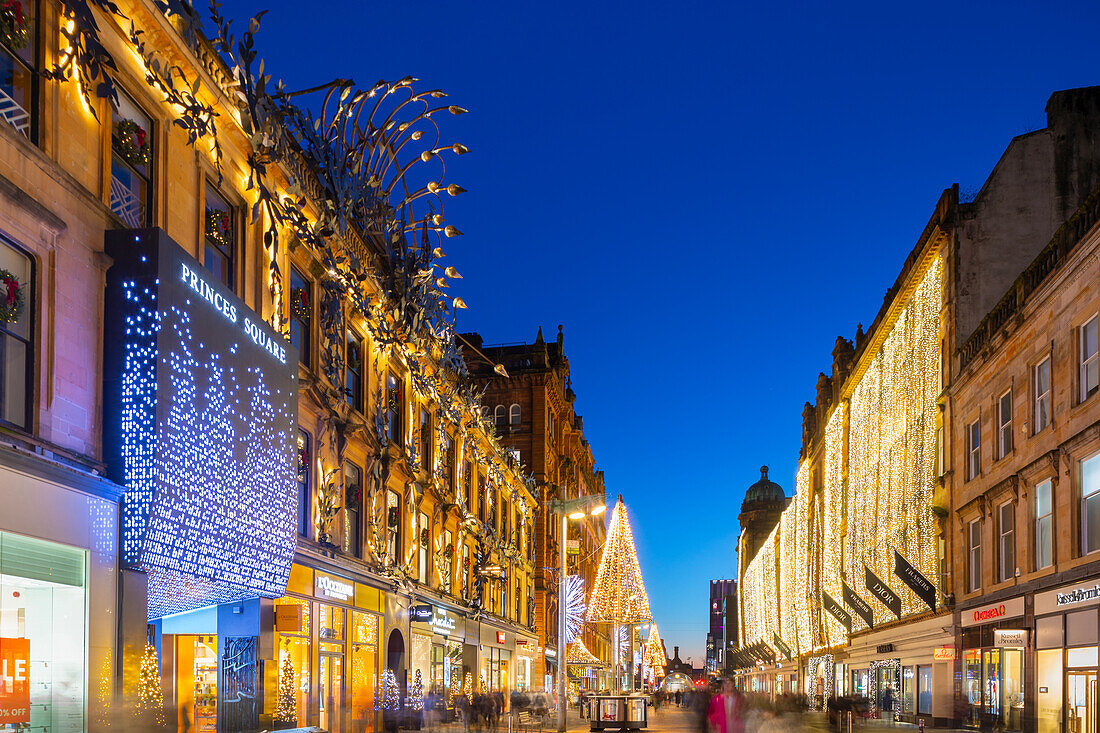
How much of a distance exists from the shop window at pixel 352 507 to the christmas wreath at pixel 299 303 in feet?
15.1

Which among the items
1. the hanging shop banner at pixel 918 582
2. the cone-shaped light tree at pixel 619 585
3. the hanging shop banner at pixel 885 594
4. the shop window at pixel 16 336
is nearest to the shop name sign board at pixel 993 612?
the hanging shop banner at pixel 918 582

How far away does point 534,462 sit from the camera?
7138 cm

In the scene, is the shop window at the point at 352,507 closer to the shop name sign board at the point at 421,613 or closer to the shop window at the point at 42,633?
the shop name sign board at the point at 421,613

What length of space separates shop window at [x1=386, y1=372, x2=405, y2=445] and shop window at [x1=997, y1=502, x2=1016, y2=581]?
1700 centimetres

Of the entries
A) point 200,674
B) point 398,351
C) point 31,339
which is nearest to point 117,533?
point 31,339

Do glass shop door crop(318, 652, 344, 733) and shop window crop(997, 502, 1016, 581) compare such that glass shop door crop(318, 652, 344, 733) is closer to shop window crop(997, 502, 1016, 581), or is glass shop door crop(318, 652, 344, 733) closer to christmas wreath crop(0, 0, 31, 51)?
christmas wreath crop(0, 0, 31, 51)

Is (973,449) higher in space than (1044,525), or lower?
higher

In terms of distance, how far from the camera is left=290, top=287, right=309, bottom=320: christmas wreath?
24156mm

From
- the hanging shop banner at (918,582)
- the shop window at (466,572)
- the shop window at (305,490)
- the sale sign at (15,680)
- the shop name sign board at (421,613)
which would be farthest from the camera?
the shop window at (466,572)

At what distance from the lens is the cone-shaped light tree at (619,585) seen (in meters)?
45.3

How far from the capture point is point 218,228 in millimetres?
19500

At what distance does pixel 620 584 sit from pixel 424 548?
11.8 m

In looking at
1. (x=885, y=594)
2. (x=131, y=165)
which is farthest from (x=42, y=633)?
(x=885, y=594)

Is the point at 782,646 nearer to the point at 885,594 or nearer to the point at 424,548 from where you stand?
the point at 885,594
